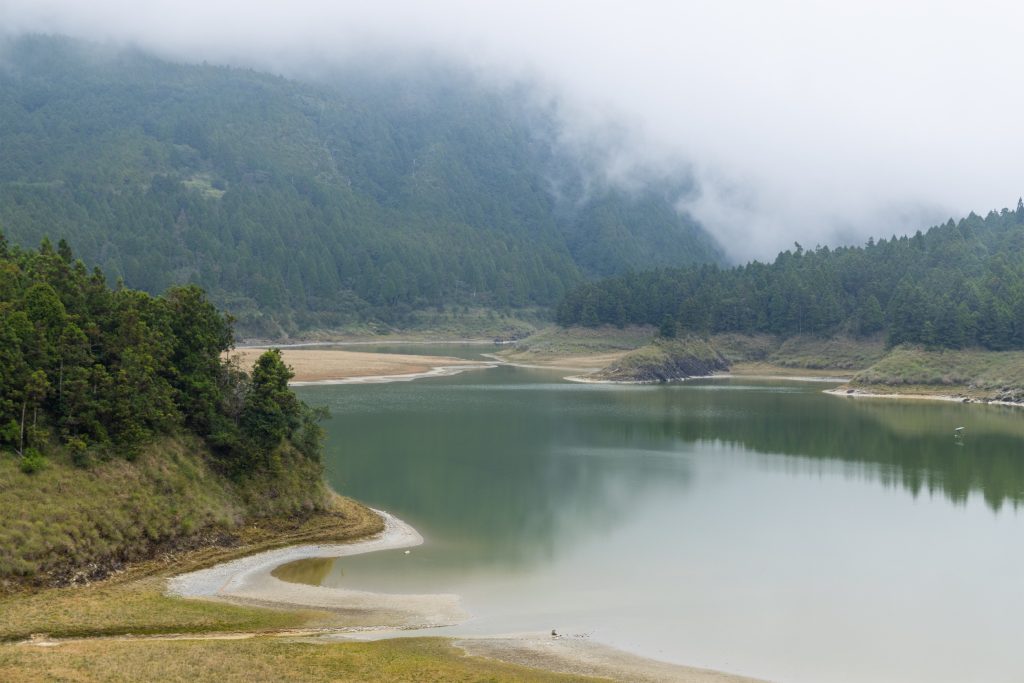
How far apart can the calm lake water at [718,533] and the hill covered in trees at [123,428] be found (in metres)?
7.75

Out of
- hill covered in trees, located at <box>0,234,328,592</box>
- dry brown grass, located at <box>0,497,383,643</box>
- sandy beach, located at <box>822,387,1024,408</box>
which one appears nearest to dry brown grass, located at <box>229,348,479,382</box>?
sandy beach, located at <box>822,387,1024,408</box>

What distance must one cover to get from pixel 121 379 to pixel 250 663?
24.3 m

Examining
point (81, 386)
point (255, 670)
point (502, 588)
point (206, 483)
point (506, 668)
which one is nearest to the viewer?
point (255, 670)

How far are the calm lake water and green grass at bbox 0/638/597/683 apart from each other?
5333 mm

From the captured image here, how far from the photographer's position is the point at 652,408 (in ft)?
431

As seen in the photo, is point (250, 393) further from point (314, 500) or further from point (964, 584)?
point (964, 584)

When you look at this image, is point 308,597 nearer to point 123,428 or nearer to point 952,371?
point 123,428

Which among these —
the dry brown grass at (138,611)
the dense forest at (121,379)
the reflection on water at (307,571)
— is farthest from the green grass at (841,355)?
the dry brown grass at (138,611)

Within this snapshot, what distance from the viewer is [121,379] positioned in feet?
172

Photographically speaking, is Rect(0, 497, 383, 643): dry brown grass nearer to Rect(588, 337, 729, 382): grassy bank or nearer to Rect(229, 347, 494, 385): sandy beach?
Rect(229, 347, 494, 385): sandy beach

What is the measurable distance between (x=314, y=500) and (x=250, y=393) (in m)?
7.67

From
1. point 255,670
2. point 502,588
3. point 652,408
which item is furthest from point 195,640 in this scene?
point 652,408

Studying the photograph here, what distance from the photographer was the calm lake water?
41.0 metres

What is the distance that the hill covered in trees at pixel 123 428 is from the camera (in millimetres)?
44812
